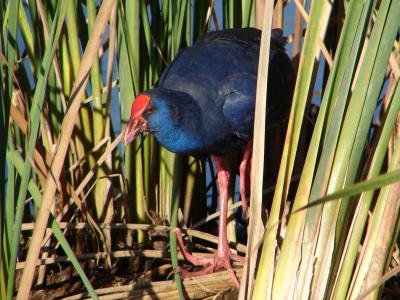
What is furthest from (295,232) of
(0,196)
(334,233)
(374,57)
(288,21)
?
(288,21)

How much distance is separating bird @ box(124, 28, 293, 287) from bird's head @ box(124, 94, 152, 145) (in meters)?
Result: 0.07

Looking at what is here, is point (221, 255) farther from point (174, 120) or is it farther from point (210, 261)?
point (174, 120)

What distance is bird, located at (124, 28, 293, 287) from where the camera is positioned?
2529mm

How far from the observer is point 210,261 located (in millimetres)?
2648

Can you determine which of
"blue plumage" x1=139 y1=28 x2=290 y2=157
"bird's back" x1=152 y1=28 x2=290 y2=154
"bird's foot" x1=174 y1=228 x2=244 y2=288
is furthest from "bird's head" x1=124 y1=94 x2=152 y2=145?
"bird's foot" x1=174 y1=228 x2=244 y2=288

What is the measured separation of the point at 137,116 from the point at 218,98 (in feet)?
1.18

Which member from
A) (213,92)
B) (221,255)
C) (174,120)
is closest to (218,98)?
(213,92)

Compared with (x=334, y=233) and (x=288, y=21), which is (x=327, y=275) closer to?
(x=334, y=233)

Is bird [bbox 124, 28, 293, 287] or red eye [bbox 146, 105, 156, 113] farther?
bird [bbox 124, 28, 293, 287]

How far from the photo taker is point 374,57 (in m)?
1.52

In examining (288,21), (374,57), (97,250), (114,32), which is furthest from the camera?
(288,21)

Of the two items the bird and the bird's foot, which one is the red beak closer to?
the bird

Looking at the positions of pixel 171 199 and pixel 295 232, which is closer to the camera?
pixel 295 232

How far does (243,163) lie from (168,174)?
356 millimetres
